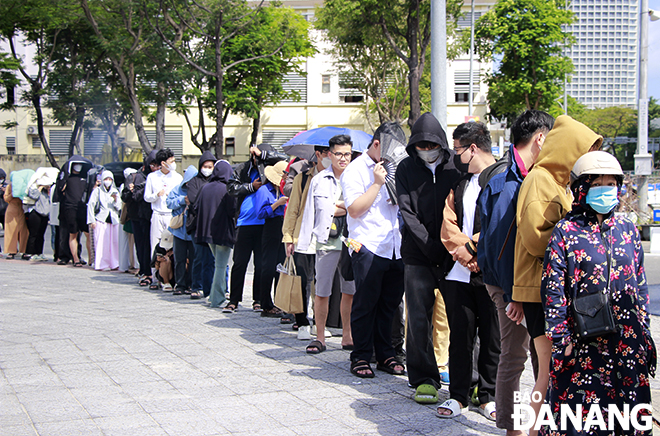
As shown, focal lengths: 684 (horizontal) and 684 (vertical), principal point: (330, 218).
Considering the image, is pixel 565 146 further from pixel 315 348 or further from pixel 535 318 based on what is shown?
pixel 315 348

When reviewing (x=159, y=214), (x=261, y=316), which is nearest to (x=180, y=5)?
(x=159, y=214)

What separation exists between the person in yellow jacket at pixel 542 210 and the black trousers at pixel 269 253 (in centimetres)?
492

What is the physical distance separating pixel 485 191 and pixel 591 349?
1.24 meters

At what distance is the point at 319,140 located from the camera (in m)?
6.94

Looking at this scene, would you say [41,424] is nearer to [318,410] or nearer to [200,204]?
[318,410]

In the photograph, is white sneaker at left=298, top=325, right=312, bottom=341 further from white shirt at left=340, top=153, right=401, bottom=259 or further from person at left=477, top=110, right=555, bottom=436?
person at left=477, top=110, right=555, bottom=436

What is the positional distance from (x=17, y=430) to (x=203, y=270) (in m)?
5.68

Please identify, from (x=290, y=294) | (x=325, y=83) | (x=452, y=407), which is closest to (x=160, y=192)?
(x=290, y=294)

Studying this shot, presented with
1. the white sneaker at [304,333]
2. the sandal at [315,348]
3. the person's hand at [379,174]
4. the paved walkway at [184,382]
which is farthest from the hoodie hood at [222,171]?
the person's hand at [379,174]

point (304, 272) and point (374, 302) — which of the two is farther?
point (304, 272)

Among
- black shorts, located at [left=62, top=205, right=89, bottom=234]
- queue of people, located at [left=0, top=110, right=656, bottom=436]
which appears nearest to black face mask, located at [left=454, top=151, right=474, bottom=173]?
queue of people, located at [left=0, top=110, right=656, bottom=436]

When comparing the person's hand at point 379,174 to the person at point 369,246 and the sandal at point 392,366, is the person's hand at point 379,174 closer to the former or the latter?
the person at point 369,246

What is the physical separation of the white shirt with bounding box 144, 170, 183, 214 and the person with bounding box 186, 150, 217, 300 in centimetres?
83

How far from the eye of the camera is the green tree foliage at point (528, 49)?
3206 centimetres
